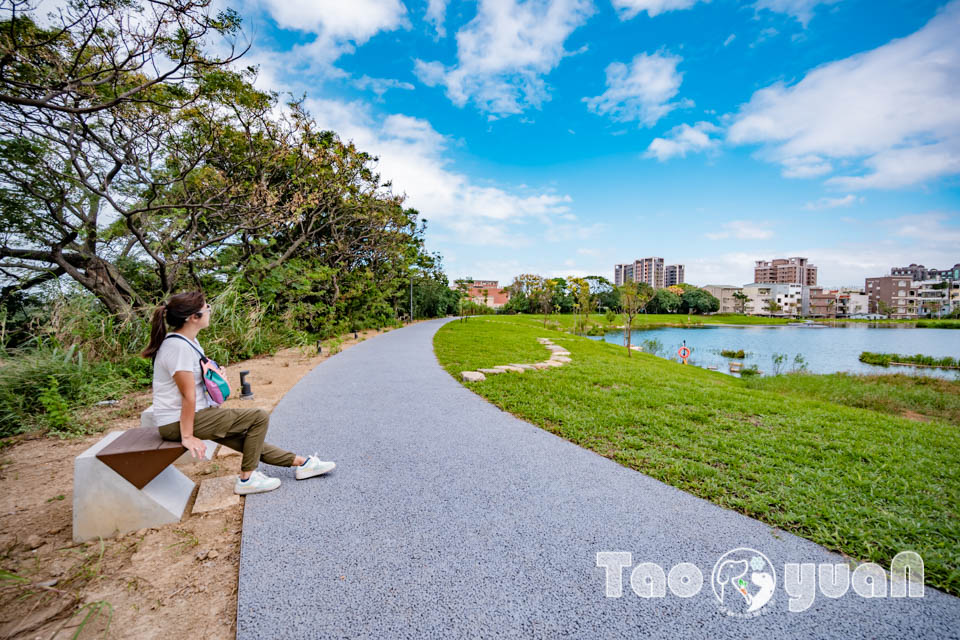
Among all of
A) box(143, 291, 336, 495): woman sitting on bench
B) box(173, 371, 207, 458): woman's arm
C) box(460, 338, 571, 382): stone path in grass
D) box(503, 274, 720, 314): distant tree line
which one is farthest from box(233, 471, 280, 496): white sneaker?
box(503, 274, 720, 314): distant tree line

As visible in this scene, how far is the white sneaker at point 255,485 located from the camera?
8.02ft

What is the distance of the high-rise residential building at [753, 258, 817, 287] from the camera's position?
93.2m

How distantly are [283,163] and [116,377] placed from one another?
7.88 metres

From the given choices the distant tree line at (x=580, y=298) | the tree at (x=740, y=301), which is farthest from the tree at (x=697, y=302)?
the tree at (x=740, y=301)

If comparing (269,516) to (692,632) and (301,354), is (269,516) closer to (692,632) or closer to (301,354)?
(692,632)

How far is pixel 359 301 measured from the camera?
1476cm

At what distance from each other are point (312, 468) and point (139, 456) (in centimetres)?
100

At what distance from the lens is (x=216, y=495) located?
2406mm

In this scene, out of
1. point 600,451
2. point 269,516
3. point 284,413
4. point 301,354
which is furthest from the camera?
point 301,354

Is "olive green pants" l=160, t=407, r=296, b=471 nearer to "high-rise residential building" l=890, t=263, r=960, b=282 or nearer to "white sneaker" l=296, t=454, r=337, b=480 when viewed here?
"white sneaker" l=296, t=454, r=337, b=480

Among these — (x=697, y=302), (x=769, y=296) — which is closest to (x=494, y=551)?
(x=697, y=302)

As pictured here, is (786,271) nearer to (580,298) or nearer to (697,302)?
(697,302)

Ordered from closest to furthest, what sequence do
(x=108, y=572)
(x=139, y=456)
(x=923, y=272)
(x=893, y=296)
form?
1. (x=108, y=572)
2. (x=139, y=456)
3. (x=893, y=296)
4. (x=923, y=272)

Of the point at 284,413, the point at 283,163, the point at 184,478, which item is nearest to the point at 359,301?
the point at 283,163
